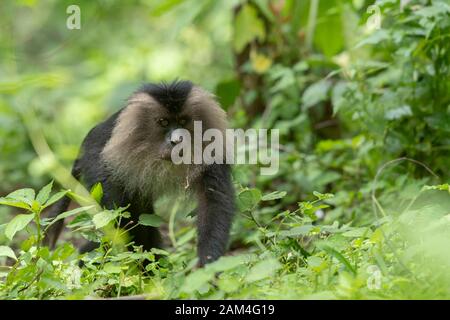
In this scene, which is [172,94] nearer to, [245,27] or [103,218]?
[103,218]

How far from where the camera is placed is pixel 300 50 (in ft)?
24.0

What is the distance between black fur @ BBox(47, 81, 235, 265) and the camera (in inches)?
147

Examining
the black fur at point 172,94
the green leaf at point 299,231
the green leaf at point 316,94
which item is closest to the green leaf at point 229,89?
the green leaf at point 316,94

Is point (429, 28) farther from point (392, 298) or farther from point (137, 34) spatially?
point (137, 34)

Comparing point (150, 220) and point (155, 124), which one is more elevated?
point (155, 124)

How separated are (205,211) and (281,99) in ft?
10.6

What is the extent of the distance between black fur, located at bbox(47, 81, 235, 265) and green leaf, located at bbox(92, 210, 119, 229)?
1.36 ft

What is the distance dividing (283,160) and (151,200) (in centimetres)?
198

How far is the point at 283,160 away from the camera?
6.15 metres

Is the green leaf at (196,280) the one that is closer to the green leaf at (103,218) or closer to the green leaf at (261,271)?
the green leaf at (261,271)

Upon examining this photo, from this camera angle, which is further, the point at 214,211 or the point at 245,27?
the point at 245,27

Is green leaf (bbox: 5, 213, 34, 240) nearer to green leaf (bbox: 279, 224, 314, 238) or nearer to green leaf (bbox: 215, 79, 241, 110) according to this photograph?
green leaf (bbox: 279, 224, 314, 238)

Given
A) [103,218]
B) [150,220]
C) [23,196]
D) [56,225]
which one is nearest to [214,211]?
[150,220]

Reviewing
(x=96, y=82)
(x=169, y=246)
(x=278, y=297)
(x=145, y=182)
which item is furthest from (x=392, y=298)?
(x=96, y=82)
